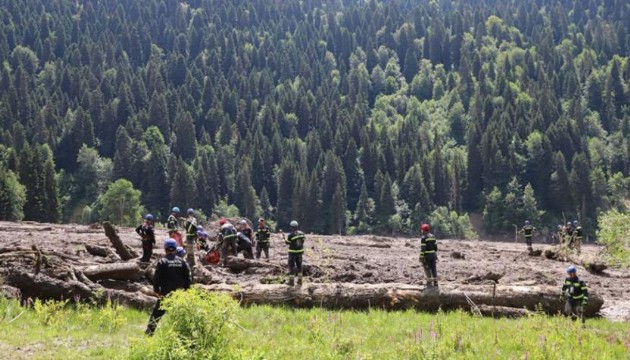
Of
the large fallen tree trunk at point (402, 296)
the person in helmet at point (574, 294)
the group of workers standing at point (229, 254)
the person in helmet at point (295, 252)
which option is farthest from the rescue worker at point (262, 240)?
the person in helmet at point (574, 294)

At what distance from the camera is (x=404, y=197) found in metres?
125

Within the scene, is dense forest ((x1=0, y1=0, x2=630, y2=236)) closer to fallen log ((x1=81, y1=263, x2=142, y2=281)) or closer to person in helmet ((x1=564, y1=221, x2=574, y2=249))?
person in helmet ((x1=564, y1=221, x2=574, y2=249))

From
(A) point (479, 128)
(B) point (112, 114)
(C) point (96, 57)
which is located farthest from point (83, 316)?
(C) point (96, 57)

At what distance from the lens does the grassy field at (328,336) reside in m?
11.2

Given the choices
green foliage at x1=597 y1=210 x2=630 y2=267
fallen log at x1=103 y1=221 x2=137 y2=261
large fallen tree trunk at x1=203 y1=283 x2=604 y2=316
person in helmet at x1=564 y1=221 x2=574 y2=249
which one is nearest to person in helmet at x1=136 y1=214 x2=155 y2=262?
fallen log at x1=103 y1=221 x2=137 y2=261

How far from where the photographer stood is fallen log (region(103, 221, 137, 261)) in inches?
798

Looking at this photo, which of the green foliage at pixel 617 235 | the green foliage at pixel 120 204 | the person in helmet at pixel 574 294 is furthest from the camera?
the green foliage at pixel 120 204

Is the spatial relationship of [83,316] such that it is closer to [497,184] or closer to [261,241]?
[261,241]

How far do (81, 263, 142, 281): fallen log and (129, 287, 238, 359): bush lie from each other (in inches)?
328

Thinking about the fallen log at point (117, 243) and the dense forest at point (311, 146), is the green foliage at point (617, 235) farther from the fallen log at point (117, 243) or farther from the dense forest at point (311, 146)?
the dense forest at point (311, 146)

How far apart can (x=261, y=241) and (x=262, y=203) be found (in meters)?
97.8

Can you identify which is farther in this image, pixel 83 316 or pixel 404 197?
pixel 404 197

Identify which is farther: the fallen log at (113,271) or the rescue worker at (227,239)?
the rescue worker at (227,239)

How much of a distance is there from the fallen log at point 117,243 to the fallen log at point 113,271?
3.13 meters
